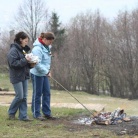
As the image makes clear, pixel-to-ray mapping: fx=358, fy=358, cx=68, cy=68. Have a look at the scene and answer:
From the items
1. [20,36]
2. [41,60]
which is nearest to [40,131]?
[41,60]

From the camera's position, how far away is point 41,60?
637 cm

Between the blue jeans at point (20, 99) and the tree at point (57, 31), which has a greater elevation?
the tree at point (57, 31)

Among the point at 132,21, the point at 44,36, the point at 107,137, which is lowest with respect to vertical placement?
the point at 107,137

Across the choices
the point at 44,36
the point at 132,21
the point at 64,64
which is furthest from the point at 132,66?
the point at 44,36

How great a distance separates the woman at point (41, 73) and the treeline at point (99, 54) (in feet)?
92.4

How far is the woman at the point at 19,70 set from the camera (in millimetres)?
5988

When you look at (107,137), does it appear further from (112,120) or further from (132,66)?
(132,66)

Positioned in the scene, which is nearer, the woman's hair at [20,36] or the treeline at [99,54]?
the woman's hair at [20,36]

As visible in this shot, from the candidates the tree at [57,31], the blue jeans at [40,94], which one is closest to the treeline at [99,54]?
the tree at [57,31]

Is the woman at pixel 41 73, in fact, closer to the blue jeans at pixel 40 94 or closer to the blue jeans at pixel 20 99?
the blue jeans at pixel 40 94

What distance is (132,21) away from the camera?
36.9 meters

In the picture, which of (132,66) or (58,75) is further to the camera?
(132,66)

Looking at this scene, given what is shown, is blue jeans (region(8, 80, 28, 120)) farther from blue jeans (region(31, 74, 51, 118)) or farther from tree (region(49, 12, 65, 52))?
tree (region(49, 12, 65, 52))

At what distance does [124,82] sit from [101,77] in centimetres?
335
